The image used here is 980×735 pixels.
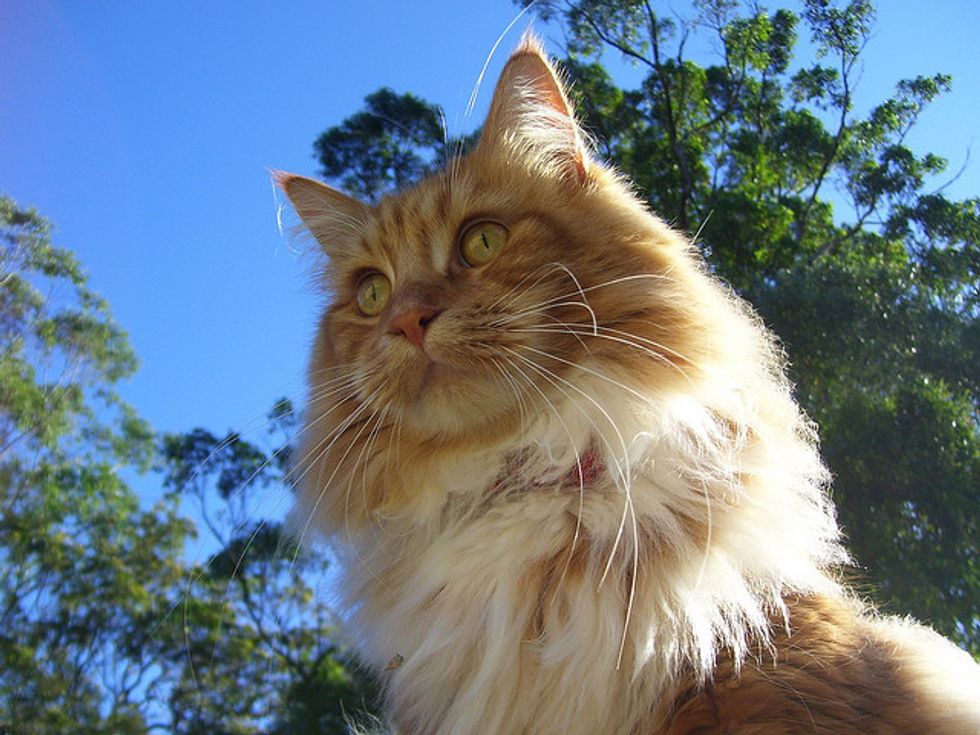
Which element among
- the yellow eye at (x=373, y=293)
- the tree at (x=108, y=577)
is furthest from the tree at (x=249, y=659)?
the yellow eye at (x=373, y=293)

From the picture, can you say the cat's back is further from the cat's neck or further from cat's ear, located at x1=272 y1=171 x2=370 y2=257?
cat's ear, located at x1=272 y1=171 x2=370 y2=257

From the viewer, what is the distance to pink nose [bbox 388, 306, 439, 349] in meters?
1.54

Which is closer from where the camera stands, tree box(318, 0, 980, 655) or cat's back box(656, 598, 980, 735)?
cat's back box(656, 598, 980, 735)

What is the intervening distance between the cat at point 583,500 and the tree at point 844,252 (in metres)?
2.31

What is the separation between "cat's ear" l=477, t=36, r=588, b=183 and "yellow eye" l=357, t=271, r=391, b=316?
42 cm

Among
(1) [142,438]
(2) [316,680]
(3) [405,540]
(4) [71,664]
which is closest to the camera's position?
(3) [405,540]

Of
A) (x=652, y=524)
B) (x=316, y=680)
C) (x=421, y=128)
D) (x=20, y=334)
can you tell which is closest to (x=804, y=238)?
(x=421, y=128)

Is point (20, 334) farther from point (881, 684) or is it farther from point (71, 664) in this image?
point (881, 684)

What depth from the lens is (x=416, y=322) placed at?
1545mm

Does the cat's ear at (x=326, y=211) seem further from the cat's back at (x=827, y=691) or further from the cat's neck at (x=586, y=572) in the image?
the cat's back at (x=827, y=691)

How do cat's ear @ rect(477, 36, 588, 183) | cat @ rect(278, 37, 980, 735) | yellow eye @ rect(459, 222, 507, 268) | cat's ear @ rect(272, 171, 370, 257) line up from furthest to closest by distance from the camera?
cat's ear @ rect(272, 171, 370, 257) → cat's ear @ rect(477, 36, 588, 183) → yellow eye @ rect(459, 222, 507, 268) → cat @ rect(278, 37, 980, 735)

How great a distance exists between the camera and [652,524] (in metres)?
1.43

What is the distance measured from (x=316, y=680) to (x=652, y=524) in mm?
6601

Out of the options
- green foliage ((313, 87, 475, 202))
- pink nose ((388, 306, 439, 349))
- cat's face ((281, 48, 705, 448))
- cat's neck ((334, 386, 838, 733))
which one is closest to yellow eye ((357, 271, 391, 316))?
cat's face ((281, 48, 705, 448))
